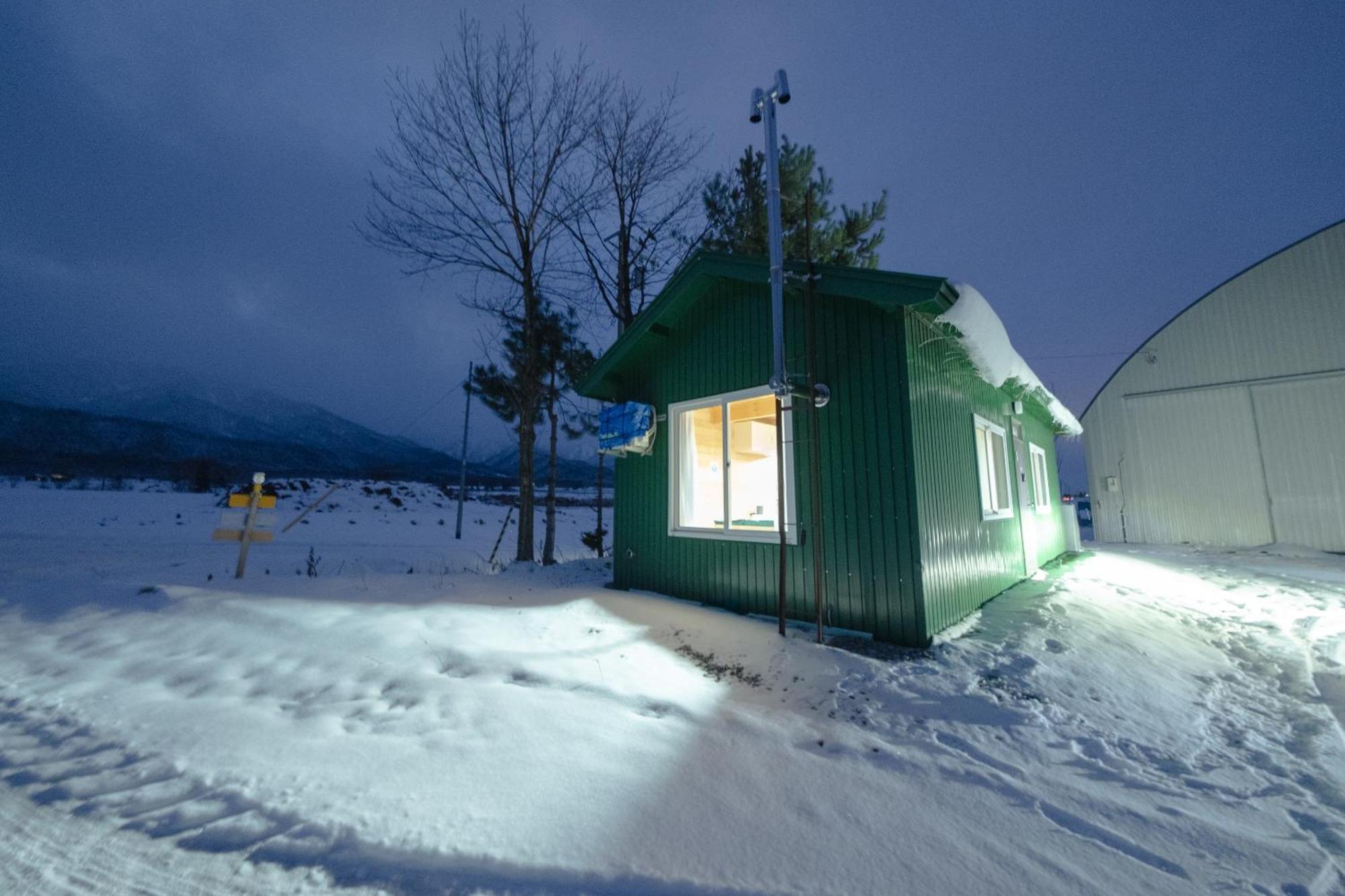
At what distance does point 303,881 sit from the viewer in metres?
1.56

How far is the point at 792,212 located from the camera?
10406 millimetres

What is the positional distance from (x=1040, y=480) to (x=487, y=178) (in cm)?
1270

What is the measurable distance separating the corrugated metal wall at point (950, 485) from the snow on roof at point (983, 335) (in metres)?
0.30

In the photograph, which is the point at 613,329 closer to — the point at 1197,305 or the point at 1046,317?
the point at 1197,305

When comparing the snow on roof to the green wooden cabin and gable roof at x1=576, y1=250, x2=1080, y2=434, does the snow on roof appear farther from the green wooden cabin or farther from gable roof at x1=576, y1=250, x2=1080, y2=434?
the green wooden cabin

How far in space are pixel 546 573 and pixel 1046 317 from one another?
10085 centimetres

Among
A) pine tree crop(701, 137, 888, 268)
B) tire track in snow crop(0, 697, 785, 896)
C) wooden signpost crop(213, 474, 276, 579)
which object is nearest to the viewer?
tire track in snow crop(0, 697, 785, 896)

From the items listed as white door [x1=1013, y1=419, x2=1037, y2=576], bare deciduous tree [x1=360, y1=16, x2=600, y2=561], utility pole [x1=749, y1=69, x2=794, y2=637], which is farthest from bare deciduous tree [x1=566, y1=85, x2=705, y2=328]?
white door [x1=1013, y1=419, x2=1037, y2=576]

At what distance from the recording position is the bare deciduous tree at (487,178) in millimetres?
8977

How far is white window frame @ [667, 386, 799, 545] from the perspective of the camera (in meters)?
5.08

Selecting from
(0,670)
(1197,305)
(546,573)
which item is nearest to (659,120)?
(546,573)

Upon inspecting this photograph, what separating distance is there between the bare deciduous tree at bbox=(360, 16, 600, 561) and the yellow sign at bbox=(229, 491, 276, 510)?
3991 mm

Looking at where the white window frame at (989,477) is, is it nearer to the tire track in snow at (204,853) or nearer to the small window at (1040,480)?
the small window at (1040,480)

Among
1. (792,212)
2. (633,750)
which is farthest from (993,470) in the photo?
(633,750)
